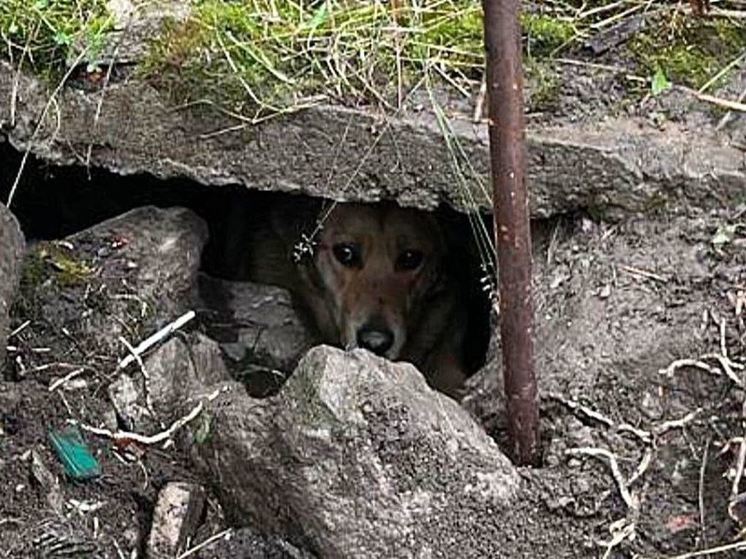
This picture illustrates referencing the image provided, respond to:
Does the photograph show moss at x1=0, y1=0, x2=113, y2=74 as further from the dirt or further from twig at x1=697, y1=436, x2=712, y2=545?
twig at x1=697, y1=436, x2=712, y2=545

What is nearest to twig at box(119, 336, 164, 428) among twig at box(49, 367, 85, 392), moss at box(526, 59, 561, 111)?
twig at box(49, 367, 85, 392)

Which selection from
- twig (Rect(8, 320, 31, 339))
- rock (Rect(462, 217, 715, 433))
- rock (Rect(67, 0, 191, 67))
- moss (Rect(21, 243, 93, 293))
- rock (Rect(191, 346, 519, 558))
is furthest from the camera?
rock (Rect(67, 0, 191, 67))

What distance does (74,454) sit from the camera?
335cm

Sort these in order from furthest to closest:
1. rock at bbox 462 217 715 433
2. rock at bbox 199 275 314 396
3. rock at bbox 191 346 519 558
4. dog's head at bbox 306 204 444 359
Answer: dog's head at bbox 306 204 444 359 < rock at bbox 199 275 314 396 < rock at bbox 462 217 715 433 < rock at bbox 191 346 519 558

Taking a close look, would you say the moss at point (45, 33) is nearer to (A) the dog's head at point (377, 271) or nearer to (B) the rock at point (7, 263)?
(B) the rock at point (7, 263)

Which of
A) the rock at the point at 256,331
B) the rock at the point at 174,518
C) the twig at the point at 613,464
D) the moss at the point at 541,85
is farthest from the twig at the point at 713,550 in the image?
the rock at the point at 256,331

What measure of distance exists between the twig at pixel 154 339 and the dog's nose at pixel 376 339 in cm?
116

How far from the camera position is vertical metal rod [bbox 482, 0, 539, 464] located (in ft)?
9.91

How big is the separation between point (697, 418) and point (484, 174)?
0.81m

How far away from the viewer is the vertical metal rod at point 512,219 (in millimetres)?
3021

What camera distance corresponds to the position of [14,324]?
3682 millimetres

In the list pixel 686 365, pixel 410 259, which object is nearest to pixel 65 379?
pixel 686 365

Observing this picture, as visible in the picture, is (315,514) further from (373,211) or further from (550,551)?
(373,211)

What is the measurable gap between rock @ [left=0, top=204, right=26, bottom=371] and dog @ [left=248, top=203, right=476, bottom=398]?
1268 mm
